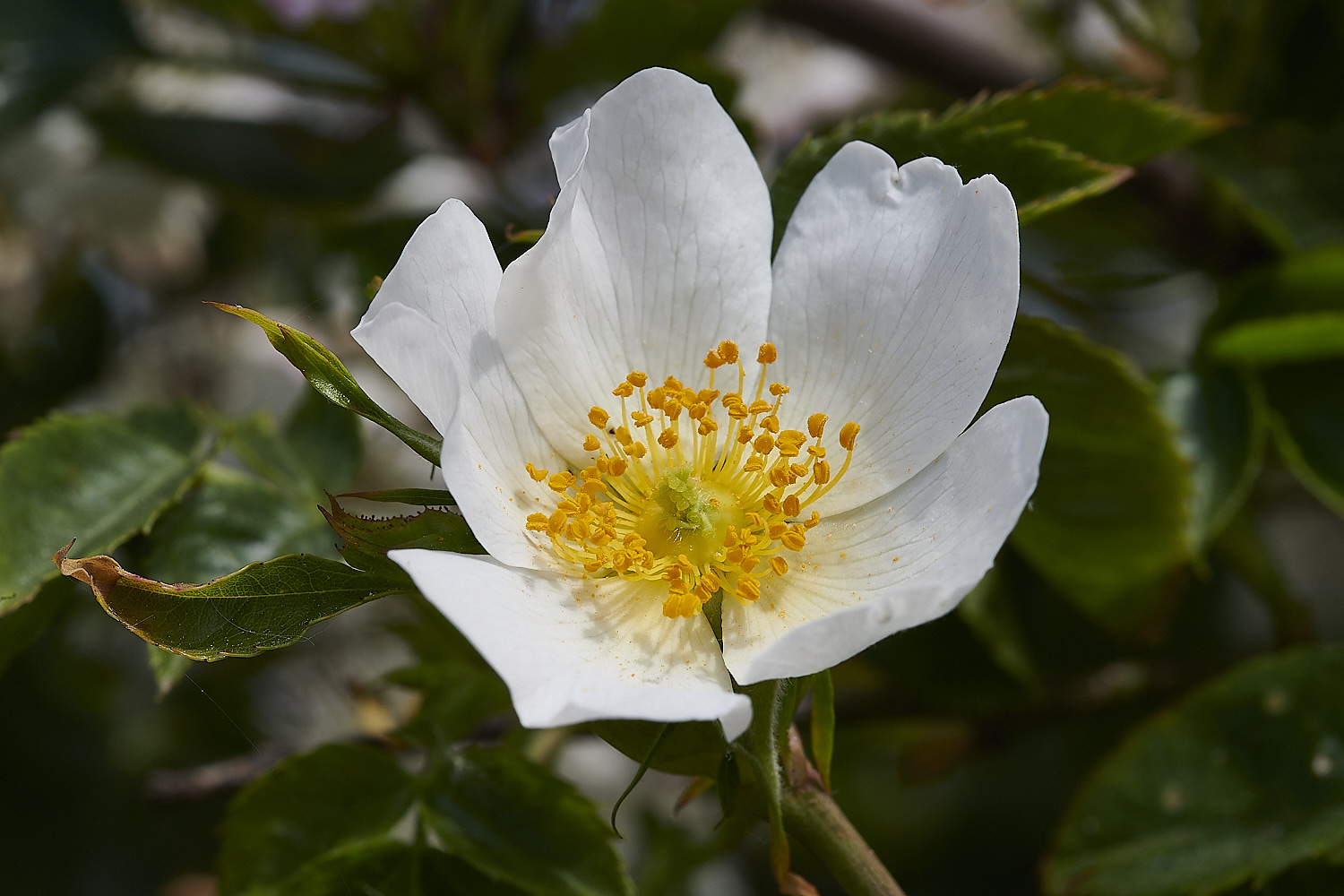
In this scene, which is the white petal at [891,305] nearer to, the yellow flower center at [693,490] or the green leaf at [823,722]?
the yellow flower center at [693,490]

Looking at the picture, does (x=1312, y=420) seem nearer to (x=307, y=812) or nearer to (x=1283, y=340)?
(x=1283, y=340)

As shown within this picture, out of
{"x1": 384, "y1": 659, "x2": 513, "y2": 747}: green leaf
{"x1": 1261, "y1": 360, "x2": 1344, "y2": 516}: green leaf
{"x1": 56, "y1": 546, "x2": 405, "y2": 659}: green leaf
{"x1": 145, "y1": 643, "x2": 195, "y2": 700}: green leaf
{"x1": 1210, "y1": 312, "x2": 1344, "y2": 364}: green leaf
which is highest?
{"x1": 56, "y1": 546, "x2": 405, "y2": 659}: green leaf

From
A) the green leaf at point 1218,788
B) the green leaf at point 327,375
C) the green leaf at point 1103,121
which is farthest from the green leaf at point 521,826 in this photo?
the green leaf at point 1103,121

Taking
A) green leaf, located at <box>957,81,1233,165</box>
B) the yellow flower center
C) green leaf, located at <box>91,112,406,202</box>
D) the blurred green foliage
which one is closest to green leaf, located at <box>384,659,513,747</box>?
the blurred green foliage

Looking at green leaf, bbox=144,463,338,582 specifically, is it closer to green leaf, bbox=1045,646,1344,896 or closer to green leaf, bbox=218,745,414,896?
green leaf, bbox=218,745,414,896

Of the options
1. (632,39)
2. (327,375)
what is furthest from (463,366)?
(632,39)

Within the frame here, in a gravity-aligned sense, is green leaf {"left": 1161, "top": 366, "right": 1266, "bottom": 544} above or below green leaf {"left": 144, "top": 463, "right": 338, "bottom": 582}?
below

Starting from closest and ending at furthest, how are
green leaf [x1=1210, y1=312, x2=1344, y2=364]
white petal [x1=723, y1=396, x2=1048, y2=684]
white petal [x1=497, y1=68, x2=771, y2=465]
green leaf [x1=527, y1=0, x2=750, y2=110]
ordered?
white petal [x1=723, y1=396, x2=1048, y2=684] → white petal [x1=497, y1=68, x2=771, y2=465] → green leaf [x1=1210, y1=312, x2=1344, y2=364] → green leaf [x1=527, y1=0, x2=750, y2=110]
